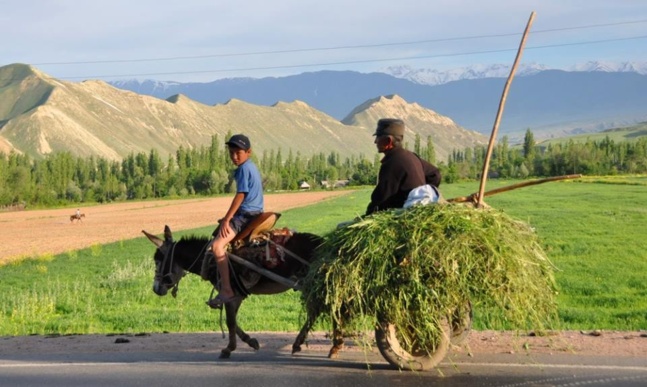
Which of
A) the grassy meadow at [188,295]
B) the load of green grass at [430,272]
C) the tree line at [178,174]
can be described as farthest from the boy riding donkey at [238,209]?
the tree line at [178,174]

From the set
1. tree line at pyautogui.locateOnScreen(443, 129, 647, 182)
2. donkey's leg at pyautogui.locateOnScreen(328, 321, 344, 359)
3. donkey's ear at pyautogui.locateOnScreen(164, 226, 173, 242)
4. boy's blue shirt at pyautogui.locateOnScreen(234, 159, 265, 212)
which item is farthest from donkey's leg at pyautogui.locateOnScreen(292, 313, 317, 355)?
tree line at pyautogui.locateOnScreen(443, 129, 647, 182)

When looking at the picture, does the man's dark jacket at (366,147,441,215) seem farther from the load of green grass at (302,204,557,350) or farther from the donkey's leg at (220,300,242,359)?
the donkey's leg at (220,300,242,359)

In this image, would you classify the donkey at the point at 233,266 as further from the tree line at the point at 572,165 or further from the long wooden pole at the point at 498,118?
the tree line at the point at 572,165

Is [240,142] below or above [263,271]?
above

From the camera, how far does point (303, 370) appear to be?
9.67 metres

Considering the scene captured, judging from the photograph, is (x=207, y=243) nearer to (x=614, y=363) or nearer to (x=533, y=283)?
(x=533, y=283)

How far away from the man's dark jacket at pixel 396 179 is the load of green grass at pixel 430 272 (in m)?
0.47

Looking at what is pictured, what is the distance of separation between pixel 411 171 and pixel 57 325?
8.22m

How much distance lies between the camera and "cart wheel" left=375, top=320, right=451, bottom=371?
9266 millimetres

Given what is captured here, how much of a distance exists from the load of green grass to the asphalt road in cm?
53

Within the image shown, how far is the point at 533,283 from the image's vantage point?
901 centimetres

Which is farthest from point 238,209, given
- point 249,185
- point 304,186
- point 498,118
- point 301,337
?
point 304,186

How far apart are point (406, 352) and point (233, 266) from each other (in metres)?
2.54

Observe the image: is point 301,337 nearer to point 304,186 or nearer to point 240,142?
point 240,142
